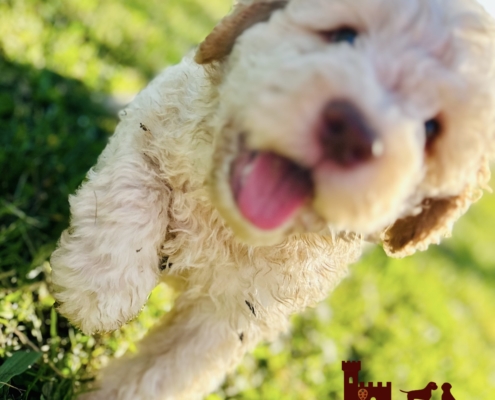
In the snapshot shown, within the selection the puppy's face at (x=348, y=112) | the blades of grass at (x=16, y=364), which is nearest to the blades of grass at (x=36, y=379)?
the blades of grass at (x=16, y=364)

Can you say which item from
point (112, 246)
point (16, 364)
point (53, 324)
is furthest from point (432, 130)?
point (53, 324)

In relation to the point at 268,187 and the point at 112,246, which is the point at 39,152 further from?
the point at 268,187

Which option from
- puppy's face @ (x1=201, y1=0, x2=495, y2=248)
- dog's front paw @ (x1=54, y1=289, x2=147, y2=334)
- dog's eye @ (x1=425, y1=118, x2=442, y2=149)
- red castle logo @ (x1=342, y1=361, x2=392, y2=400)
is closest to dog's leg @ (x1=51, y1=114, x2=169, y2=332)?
dog's front paw @ (x1=54, y1=289, x2=147, y2=334)

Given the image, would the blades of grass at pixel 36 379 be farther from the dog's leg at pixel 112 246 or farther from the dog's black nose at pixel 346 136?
the dog's black nose at pixel 346 136

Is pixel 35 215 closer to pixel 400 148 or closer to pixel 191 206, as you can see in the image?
pixel 191 206

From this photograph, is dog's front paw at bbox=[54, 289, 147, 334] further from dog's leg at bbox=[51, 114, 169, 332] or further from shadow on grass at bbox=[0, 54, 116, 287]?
shadow on grass at bbox=[0, 54, 116, 287]

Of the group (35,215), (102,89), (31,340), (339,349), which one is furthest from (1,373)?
(102,89)
